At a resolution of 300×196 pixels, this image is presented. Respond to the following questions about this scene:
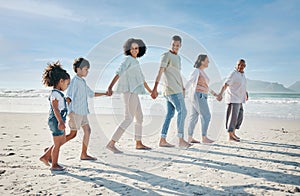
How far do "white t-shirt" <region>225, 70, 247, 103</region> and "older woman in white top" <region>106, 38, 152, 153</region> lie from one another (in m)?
2.13

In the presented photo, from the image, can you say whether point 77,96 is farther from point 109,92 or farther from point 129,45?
point 129,45

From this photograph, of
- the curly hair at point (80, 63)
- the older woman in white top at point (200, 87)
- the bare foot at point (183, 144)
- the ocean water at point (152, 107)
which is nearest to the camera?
the curly hair at point (80, 63)

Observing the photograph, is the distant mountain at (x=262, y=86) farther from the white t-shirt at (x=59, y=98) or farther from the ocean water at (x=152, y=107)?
the white t-shirt at (x=59, y=98)

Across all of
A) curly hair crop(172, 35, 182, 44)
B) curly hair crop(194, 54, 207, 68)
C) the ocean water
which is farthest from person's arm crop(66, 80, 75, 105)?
curly hair crop(194, 54, 207, 68)

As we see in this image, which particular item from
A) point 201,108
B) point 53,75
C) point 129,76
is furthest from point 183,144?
point 53,75

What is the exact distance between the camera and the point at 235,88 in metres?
5.84

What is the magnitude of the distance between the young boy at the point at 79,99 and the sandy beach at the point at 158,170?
0.53 metres

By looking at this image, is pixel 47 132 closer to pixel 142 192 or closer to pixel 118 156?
pixel 118 156

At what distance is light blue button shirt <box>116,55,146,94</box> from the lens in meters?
4.51

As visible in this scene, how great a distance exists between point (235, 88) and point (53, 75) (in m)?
3.83

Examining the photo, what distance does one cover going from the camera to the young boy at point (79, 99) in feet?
12.9

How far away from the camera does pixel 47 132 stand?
7055mm

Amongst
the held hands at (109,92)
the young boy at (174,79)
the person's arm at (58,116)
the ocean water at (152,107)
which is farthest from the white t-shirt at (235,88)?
the person's arm at (58,116)

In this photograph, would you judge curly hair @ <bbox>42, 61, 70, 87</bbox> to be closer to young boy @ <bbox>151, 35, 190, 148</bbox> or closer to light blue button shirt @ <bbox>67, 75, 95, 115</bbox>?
light blue button shirt @ <bbox>67, 75, 95, 115</bbox>
